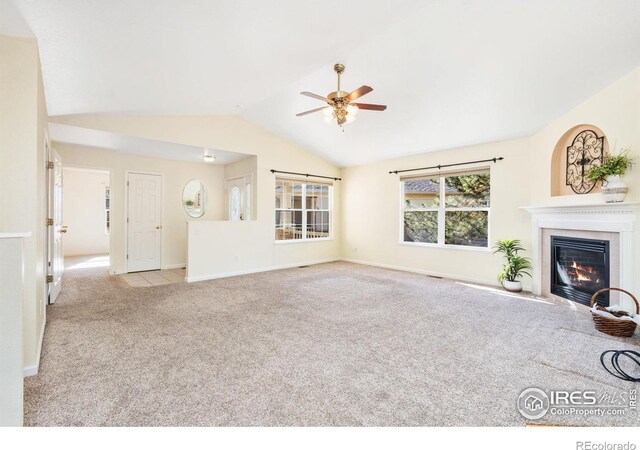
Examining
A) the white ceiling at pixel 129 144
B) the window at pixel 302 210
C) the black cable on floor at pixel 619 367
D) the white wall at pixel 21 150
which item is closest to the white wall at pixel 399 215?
the window at pixel 302 210

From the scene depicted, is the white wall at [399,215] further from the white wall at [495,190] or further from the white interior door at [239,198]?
the white interior door at [239,198]

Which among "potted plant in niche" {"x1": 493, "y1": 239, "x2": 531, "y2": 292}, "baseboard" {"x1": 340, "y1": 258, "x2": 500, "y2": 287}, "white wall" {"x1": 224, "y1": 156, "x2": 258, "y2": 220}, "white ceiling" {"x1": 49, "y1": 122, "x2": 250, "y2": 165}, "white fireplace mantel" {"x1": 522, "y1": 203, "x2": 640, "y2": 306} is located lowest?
"baseboard" {"x1": 340, "y1": 258, "x2": 500, "y2": 287}

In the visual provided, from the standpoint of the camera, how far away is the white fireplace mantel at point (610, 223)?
10.4 feet

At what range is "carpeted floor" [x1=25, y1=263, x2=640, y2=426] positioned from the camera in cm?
175

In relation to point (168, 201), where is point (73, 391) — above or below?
below

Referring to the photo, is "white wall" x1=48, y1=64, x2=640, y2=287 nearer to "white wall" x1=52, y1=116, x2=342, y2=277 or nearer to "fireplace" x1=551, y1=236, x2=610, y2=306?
"white wall" x1=52, y1=116, x2=342, y2=277

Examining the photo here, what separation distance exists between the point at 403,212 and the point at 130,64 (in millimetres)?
5323

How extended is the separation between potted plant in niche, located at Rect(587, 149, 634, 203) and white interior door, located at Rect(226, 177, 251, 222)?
18.4 feet

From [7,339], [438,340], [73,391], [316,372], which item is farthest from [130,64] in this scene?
[438,340]

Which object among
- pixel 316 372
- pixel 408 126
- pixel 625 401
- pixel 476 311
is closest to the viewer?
pixel 625 401

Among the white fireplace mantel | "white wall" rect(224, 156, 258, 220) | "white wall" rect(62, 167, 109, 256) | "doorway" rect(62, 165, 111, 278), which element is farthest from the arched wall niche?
"white wall" rect(62, 167, 109, 256)

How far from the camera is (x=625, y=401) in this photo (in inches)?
73.1

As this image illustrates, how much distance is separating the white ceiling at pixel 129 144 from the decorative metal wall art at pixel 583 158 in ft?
17.8
